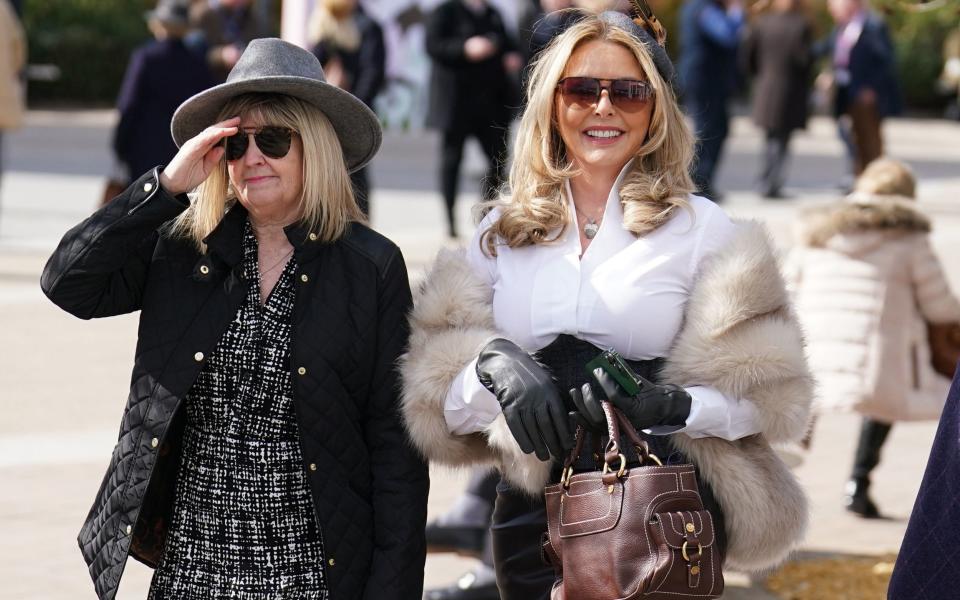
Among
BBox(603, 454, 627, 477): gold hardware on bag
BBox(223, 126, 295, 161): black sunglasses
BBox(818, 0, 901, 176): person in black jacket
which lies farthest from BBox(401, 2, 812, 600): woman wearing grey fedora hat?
BBox(818, 0, 901, 176): person in black jacket

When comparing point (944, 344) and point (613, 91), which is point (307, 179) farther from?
point (944, 344)

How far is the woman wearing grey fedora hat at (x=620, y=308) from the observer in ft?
11.1

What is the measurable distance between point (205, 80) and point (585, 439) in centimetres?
763

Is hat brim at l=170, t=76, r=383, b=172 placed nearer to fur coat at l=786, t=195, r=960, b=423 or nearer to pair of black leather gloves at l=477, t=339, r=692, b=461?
pair of black leather gloves at l=477, t=339, r=692, b=461

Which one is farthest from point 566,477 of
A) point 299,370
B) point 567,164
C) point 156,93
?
point 156,93

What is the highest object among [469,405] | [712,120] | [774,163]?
[712,120]

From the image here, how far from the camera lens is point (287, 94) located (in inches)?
137

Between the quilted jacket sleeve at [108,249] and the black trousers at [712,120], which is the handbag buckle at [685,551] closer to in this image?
the quilted jacket sleeve at [108,249]

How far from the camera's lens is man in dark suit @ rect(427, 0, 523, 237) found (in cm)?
1199

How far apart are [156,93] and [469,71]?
2.78 meters

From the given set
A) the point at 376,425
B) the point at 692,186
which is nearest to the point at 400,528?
the point at 376,425

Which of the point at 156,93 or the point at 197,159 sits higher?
the point at 156,93

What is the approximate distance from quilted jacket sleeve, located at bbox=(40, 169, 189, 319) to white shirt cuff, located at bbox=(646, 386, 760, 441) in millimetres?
1174

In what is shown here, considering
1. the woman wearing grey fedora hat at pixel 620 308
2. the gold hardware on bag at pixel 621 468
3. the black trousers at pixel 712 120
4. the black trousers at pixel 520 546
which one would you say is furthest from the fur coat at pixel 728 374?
the black trousers at pixel 712 120
